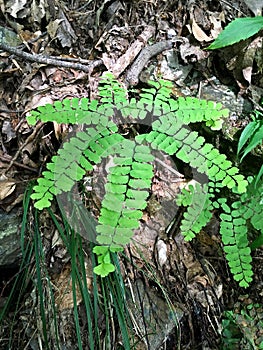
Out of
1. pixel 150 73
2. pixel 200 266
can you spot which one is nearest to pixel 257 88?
pixel 150 73

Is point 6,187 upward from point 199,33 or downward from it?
downward

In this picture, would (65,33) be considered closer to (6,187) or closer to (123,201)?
(6,187)

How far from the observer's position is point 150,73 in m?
2.25

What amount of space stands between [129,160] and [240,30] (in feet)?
2.92

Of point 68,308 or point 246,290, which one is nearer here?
point 68,308

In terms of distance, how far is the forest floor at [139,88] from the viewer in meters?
1.91

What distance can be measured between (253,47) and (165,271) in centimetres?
132

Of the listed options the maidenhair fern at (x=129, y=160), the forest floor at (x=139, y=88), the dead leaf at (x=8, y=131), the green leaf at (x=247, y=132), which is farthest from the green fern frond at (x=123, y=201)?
the dead leaf at (x=8, y=131)

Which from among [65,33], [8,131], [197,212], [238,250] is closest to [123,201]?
[197,212]

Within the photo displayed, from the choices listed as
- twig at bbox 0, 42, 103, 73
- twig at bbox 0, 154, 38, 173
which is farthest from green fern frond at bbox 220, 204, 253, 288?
twig at bbox 0, 42, 103, 73

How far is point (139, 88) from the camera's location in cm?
222

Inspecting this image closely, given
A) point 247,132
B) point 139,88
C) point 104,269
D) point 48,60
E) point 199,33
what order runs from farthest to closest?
point 199,33, point 139,88, point 48,60, point 247,132, point 104,269

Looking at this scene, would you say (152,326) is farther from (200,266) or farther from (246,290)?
(246,290)

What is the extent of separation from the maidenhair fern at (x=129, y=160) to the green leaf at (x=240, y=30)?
37cm
